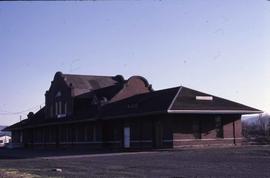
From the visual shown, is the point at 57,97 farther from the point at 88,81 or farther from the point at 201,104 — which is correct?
the point at 201,104

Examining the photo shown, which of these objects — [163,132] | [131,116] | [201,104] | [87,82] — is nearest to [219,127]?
[201,104]

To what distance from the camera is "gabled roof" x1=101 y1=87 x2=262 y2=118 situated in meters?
40.0

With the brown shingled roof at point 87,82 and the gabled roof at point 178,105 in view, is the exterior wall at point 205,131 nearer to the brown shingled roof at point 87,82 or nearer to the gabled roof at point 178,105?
the gabled roof at point 178,105

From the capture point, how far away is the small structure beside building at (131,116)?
41500 millimetres

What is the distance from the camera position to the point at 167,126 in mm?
41188

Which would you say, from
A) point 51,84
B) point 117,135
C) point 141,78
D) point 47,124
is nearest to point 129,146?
point 117,135

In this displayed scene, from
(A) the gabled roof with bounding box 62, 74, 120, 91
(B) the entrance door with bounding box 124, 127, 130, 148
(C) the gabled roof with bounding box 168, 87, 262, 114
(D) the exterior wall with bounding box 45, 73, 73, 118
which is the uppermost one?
(A) the gabled roof with bounding box 62, 74, 120, 91

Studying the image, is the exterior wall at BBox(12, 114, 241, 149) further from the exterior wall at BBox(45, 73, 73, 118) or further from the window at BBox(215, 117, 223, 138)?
the exterior wall at BBox(45, 73, 73, 118)

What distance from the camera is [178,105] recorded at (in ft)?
132

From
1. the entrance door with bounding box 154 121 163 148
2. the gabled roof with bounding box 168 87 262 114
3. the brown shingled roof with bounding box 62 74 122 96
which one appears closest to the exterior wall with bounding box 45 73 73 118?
the brown shingled roof with bounding box 62 74 122 96

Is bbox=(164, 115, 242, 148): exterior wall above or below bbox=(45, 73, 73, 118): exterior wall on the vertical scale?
below

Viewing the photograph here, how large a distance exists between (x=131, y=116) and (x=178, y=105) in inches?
211

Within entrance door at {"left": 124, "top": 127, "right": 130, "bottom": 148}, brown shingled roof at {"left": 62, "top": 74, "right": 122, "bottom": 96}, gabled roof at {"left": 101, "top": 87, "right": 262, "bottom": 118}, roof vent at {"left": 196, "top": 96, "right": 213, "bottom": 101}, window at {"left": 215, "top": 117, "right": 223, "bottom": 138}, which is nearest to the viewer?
gabled roof at {"left": 101, "top": 87, "right": 262, "bottom": 118}

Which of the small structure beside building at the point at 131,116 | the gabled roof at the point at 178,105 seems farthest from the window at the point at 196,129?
the gabled roof at the point at 178,105
